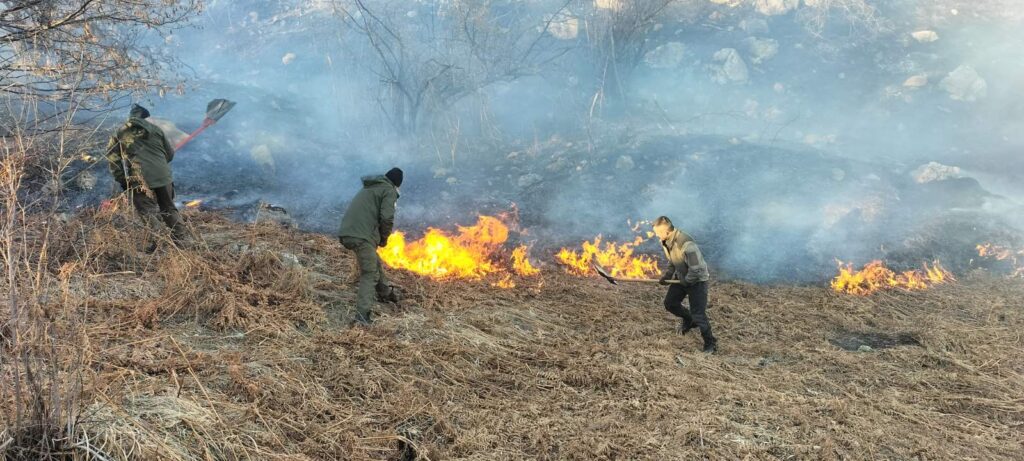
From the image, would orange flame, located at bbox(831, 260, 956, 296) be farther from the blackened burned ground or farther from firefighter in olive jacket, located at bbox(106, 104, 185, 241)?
firefighter in olive jacket, located at bbox(106, 104, 185, 241)

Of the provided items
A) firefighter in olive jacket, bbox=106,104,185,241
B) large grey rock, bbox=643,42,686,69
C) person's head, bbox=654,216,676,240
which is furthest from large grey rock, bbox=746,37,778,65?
firefighter in olive jacket, bbox=106,104,185,241

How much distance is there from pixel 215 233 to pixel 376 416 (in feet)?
16.8

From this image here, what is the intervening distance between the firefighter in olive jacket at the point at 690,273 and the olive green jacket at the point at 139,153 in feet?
19.3

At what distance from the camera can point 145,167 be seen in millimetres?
6605

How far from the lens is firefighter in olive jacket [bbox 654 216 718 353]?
228 inches

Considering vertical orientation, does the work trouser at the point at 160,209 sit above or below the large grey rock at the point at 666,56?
above

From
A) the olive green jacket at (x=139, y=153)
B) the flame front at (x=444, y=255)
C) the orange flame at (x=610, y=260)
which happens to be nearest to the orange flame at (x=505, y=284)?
the flame front at (x=444, y=255)

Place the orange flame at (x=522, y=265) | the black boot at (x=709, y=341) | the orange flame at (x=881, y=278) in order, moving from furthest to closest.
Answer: the orange flame at (x=522, y=265), the orange flame at (x=881, y=278), the black boot at (x=709, y=341)

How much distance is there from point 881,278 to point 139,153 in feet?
32.7

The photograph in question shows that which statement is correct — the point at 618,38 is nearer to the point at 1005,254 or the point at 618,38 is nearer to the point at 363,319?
the point at 1005,254

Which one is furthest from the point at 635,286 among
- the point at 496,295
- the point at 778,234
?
the point at 778,234

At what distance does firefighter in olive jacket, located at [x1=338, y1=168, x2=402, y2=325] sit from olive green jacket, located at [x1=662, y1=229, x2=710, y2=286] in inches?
118

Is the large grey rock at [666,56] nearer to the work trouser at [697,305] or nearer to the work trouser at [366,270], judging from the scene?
the work trouser at [697,305]

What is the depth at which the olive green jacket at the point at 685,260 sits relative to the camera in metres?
5.78
